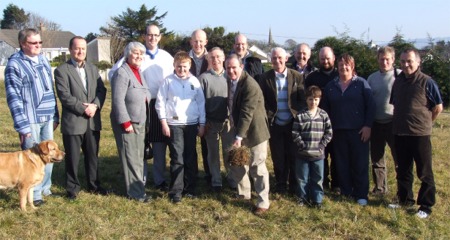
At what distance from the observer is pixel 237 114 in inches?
216

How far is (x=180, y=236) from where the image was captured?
4699mm

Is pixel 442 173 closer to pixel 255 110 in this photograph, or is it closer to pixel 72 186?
pixel 255 110

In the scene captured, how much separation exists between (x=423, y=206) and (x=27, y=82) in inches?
200

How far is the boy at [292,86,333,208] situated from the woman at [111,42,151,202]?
2.02m

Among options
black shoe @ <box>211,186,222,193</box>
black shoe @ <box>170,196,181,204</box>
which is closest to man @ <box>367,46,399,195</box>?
black shoe @ <box>211,186,222,193</box>

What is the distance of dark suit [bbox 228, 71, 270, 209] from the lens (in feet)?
17.2

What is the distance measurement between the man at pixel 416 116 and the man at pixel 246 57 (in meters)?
2.14

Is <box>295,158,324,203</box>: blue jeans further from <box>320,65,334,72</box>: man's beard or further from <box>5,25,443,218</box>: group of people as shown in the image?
<box>320,65,334,72</box>: man's beard

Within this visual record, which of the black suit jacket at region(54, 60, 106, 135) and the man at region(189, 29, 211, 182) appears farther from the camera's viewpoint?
the man at region(189, 29, 211, 182)

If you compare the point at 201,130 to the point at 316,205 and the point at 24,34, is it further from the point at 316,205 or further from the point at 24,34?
the point at 24,34

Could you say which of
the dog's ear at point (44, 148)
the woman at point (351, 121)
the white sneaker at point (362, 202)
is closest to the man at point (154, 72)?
the dog's ear at point (44, 148)

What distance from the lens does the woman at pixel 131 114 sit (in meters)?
5.34

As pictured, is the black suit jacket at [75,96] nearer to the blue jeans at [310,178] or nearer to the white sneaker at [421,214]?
the blue jeans at [310,178]

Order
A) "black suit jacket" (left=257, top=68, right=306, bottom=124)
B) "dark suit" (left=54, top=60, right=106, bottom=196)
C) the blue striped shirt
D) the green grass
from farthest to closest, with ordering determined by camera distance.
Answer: "black suit jacket" (left=257, top=68, right=306, bottom=124) → "dark suit" (left=54, top=60, right=106, bottom=196) → the blue striped shirt → the green grass
